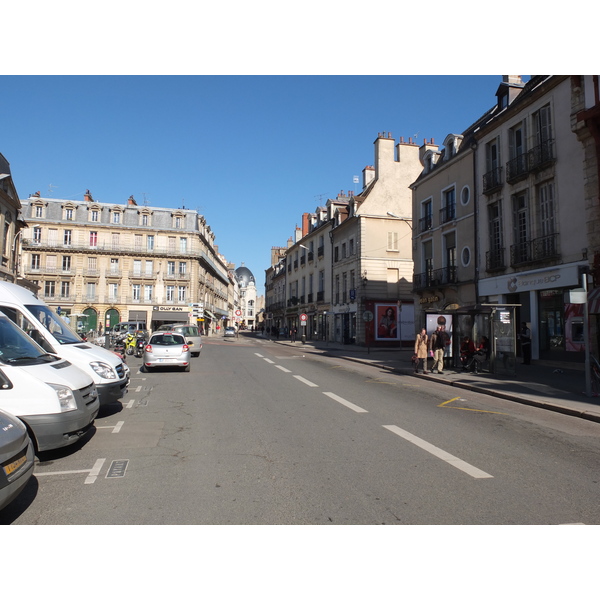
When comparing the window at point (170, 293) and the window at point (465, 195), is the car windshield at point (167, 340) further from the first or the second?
the window at point (170, 293)

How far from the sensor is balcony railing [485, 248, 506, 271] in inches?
794

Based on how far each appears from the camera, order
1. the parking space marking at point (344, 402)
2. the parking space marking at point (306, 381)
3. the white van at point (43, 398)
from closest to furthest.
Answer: the white van at point (43, 398), the parking space marking at point (344, 402), the parking space marking at point (306, 381)

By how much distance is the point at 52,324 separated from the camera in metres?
8.66

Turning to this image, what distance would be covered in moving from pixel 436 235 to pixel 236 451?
2265 centimetres

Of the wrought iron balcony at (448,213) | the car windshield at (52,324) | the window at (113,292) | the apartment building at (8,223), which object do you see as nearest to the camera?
the car windshield at (52,324)

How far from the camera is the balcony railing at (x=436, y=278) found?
79.4 ft

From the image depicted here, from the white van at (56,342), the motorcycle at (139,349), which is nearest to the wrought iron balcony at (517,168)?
the white van at (56,342)

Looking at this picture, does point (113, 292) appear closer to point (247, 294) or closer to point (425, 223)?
point (425, 223)

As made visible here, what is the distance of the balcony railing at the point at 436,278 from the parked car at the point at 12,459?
22.3 meters

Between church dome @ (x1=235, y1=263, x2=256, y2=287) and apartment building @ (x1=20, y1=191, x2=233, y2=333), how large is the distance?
8512cm

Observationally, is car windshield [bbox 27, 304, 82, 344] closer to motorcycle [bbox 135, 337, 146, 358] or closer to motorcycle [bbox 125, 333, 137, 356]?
motorcycle [bbox 125, 333, 137, 356]

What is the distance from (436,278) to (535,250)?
25.6 feet

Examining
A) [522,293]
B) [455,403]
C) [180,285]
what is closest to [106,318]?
[180,285]

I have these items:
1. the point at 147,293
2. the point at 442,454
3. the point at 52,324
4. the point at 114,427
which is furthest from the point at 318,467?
the point at 147,293
